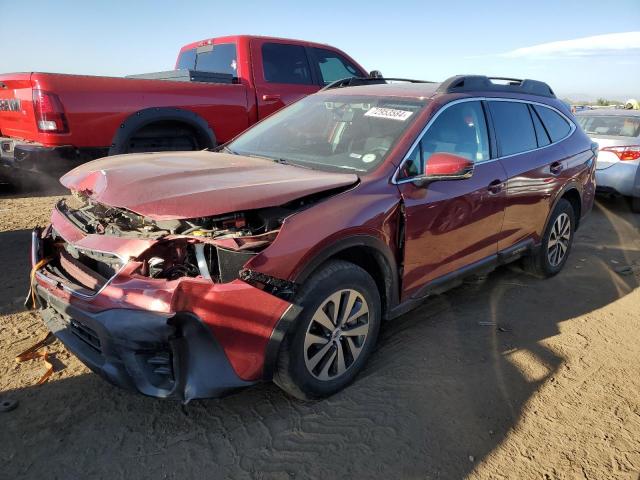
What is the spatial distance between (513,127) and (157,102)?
3694mm

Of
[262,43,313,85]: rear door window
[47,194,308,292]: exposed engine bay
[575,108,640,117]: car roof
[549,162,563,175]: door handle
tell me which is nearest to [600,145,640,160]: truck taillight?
[575,108,640,117]: car roof

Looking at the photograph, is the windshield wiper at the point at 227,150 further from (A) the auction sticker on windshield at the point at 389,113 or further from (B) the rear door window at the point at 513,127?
(B) the rear door window at the point at 513,127

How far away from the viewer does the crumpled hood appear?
240 centimetres

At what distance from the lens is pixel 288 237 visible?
2.44 meters

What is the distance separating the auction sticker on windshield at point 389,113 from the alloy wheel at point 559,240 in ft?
7.25

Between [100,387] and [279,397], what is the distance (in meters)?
1.03

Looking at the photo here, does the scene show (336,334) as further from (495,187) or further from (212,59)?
(212,59)

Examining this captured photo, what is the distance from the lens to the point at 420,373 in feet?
10.4

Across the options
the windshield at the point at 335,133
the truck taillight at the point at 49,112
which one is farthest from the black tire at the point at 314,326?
the truck taillight at the point at 49,112

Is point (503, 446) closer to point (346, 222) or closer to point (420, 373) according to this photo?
point (420, 373)

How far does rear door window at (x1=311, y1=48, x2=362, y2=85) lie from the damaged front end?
513cm

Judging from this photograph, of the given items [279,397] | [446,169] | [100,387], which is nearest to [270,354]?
[279,397]

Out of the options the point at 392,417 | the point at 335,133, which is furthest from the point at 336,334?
Result: the point at 335,133

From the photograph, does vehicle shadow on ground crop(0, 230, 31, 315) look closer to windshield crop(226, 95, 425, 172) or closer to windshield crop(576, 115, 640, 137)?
windshield crop(226, 95, 425, 172)
